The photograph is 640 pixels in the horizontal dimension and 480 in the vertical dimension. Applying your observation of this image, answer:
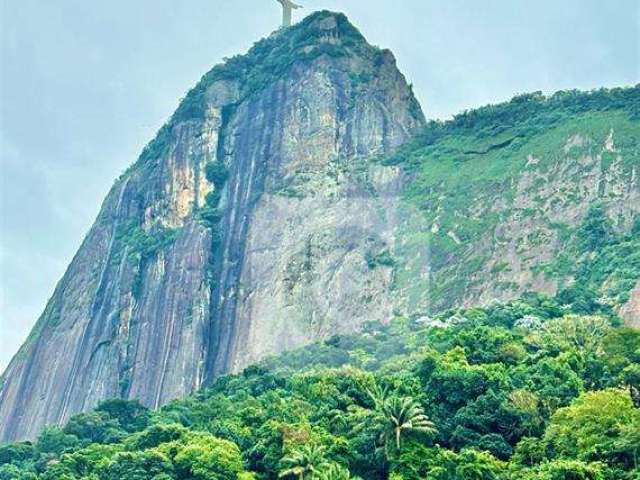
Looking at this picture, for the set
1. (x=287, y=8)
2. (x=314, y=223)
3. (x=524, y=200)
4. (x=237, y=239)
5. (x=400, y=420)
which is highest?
(x=287, y=8)

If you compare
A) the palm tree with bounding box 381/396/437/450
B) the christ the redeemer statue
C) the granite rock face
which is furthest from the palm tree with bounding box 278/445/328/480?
the christ the redeemer statue

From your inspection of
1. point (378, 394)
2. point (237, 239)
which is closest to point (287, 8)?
point (237, 239)

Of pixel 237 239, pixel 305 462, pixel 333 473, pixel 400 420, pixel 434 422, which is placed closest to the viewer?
pixel 333 473

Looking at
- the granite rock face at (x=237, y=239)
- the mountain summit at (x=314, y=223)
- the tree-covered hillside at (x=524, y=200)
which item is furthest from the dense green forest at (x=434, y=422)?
the granite rock face at (x=237, y=239)

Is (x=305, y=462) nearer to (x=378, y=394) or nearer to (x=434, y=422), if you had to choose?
(x=434, y=422)

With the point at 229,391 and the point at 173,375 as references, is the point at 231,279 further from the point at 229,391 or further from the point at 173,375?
the point at 229,391

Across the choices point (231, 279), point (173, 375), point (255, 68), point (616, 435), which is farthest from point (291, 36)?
point (616, 435)
